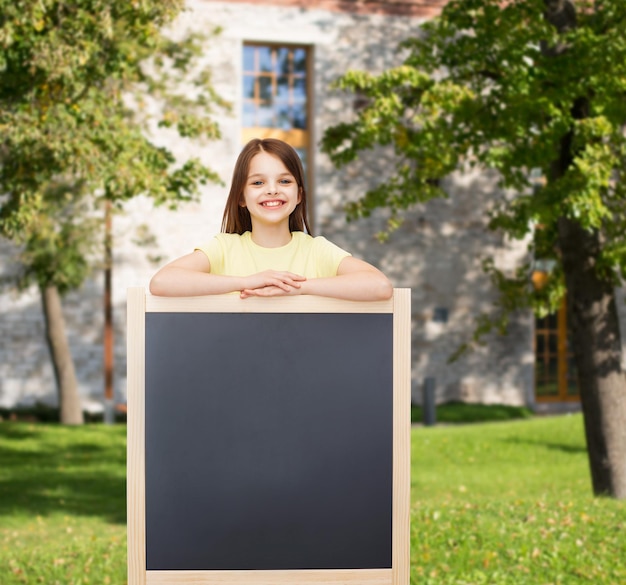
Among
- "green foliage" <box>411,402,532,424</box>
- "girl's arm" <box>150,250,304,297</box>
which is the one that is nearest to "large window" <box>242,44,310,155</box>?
"green foliage" <box>411,402,532,424</box>

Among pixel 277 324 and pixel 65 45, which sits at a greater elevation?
pixel 65 45

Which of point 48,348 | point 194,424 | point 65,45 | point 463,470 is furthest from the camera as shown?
point 48,348

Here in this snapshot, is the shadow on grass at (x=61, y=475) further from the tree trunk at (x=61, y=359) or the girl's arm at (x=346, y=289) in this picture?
the girl's arm at (x=346, y=289)

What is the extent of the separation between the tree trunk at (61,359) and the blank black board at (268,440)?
1554cm

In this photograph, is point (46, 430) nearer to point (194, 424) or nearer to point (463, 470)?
point (463, 470)

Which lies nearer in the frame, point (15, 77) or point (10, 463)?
point (15, 77)

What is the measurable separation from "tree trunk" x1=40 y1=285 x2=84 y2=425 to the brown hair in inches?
593

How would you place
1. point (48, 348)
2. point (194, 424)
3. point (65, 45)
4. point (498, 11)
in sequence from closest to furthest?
1. point (194, 424)
2. point (65, 45)
3. point (498, 11)
4. point (48, 348)

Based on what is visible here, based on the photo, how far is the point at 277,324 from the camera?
2.74 m

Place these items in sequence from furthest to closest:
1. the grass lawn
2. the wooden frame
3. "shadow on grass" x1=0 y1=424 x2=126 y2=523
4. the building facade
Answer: the building facade < "shadow on grass" x1=0 y1=424 x2=126 y2=523 < the grass lawn < the wooden frame

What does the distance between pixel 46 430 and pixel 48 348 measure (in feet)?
9.63

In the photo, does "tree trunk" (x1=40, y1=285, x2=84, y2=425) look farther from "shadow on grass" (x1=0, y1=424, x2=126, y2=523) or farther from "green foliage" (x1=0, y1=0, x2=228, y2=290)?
"green foliage" (x1=0, y1=0, x2=228, y2=290)

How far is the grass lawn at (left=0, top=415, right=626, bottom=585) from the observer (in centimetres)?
647

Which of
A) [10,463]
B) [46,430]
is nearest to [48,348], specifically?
[46,430]
